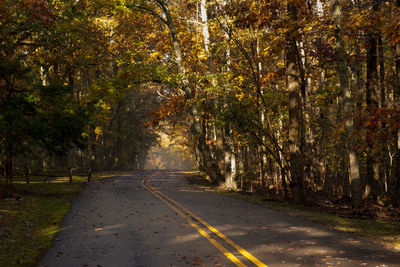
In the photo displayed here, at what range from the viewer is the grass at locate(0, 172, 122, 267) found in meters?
8.26

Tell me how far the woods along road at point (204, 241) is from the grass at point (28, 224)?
13.6 inches

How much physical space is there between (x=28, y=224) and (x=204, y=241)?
5.85 metres

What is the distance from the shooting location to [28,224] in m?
12.0

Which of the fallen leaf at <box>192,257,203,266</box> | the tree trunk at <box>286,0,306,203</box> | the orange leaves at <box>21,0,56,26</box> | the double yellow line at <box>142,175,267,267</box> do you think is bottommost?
the fallen leaf at <box>192,257,203,266</box>

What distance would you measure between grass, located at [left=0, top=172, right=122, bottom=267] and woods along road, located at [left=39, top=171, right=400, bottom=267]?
1.13 ft

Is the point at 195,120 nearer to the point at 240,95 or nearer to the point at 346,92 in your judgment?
the point at 240,95

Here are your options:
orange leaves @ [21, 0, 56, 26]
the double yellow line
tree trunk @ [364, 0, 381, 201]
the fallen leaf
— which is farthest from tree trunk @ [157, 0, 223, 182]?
the fallen leaf

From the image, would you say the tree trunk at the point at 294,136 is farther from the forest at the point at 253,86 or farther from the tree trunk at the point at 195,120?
the tree trunk at the point at 195,120

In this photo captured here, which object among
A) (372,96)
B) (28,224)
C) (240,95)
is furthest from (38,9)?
(372,96)

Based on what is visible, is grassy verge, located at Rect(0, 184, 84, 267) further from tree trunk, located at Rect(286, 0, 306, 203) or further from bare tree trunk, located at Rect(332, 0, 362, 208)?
bare tree trunk, located at Rect(332, 0, 362, 208)

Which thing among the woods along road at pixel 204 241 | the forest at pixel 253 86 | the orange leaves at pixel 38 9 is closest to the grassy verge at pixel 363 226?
the woods along road at pixel 204 241

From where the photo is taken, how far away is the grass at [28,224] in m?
8.26

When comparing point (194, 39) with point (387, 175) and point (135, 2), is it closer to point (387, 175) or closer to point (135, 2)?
point (135, 2)

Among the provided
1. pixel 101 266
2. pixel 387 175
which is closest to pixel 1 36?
pixel 101 266
